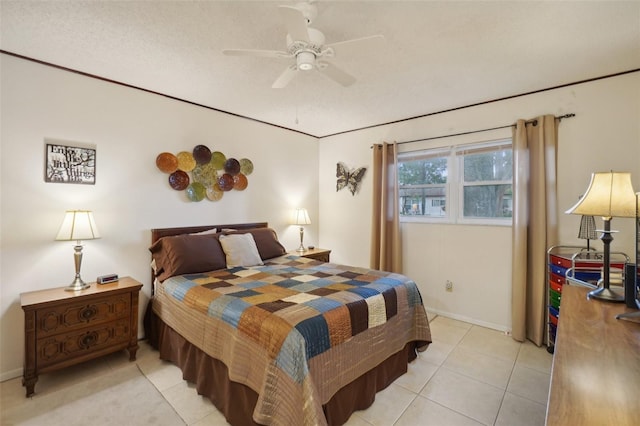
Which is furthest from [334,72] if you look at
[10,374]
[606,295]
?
[10,374]

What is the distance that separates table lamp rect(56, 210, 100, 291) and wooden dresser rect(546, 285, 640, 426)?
9.80ft

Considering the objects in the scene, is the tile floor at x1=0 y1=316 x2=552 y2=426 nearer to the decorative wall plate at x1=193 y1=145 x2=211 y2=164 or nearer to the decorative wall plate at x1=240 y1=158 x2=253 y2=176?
the decorative wall plate at x1=193 y1=145 x2=211 y2=164

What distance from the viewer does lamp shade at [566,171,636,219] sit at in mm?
1503

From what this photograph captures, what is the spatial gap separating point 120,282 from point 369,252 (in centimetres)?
307

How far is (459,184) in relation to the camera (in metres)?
3.55

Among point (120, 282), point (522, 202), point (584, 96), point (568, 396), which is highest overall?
point (584, 96)

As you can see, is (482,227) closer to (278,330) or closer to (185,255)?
(278,330)

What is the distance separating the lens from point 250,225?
387cm

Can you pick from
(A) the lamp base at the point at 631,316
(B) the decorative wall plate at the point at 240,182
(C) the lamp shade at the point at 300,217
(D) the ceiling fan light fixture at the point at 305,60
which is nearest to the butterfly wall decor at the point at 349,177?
(C) the lamp shade at the point at 300,217

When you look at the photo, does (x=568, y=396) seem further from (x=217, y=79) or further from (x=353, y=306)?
(x=217, y=79)

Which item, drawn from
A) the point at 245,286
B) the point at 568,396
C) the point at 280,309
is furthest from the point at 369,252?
the point at 568,396

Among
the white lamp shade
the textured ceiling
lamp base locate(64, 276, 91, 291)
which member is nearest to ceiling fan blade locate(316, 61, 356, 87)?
the textured ceiling

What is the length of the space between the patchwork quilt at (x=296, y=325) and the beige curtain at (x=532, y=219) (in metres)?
1.26

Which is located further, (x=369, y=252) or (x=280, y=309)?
Answer: (x=369, y=252)
